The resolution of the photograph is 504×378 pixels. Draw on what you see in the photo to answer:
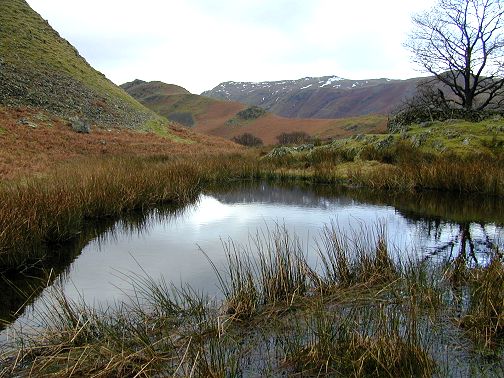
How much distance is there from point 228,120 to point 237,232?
76.3 meters

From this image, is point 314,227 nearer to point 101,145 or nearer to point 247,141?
point 101,145

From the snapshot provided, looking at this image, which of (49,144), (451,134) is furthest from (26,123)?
(451,134)

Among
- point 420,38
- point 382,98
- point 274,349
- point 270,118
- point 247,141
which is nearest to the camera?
point 274,349

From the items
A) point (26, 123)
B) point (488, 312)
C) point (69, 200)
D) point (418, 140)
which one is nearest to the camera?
point (488, 312)

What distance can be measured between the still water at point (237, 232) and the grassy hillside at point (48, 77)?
76.8 ft

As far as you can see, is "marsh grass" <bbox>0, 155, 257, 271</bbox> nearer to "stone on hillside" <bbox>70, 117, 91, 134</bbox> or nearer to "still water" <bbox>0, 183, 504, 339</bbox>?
"still water" <bbox>0, 183, 504, 339</bbox>

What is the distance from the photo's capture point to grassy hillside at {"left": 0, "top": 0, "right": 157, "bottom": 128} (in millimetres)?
31219

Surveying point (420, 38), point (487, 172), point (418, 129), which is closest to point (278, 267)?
point (487, 172)

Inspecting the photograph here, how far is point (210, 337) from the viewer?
3836mm

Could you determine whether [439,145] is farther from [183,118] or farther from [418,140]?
[183,118]

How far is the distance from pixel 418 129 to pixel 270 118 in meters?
61.5

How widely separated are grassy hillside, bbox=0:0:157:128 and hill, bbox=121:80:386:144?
28.5m

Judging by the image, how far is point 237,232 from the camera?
888 centimetres

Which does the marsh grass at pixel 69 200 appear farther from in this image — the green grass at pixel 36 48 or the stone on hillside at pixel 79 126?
the green grass at pixel 36 48
